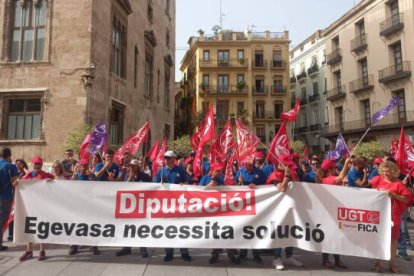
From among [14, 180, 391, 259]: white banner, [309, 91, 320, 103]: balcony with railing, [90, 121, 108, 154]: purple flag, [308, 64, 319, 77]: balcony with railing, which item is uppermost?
[308, 64, 319, 77]: balcony with railing

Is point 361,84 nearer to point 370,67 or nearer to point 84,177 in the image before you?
point 370,67

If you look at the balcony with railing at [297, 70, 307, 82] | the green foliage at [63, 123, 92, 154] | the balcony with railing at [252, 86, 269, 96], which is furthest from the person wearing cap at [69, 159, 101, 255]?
the balcony with railing at [297, 70, 307, 82]

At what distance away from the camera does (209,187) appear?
6445 millimetres

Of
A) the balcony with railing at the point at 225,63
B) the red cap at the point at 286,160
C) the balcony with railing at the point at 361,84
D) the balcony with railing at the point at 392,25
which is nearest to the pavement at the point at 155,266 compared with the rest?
the red cap at the point at 286,160

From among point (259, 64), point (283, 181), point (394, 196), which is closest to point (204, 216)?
point (283, 181)

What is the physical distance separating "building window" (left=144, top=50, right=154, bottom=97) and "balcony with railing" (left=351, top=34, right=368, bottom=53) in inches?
745

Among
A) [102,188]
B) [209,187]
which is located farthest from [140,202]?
[209,187]

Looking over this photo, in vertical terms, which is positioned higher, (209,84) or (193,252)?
(209,84)

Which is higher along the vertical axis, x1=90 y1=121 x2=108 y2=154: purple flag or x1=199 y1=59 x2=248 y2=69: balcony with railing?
x1=199 y1=59 x2=248 y2=69: balcony with railing

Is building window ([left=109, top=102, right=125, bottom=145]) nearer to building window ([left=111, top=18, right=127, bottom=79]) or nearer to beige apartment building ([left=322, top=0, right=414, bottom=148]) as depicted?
building window ([left=111, top=18, right=127, bottom=79])

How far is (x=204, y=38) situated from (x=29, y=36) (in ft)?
118

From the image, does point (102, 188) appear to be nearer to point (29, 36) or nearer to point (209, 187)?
point (209, 187)

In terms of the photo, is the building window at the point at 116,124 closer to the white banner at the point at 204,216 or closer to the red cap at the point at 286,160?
the white banner at the point at 204,216

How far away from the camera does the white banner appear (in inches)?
243
